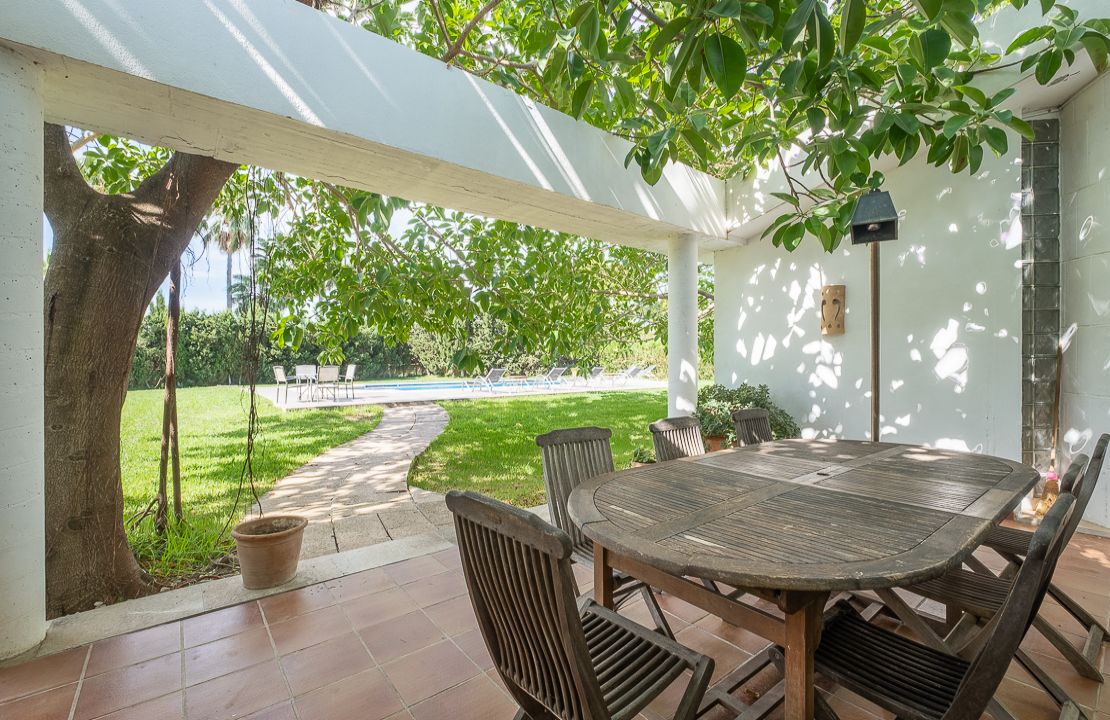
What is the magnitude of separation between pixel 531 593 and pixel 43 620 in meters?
Answer: 2.35

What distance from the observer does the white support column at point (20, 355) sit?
6.04 ft

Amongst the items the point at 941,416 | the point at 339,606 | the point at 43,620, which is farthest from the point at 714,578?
the point at 941,416

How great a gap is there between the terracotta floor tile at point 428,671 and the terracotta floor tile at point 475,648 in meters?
0.02

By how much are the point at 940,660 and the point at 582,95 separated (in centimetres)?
222

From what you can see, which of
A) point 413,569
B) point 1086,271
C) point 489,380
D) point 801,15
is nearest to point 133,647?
point 413,569

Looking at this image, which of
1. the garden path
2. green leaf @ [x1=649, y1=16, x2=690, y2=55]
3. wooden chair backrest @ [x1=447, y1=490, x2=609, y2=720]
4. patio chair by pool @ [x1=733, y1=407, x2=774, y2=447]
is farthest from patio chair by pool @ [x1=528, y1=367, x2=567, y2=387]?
wooden chair backrest @ [x1=447, y1=490, x2=609, y2=720]

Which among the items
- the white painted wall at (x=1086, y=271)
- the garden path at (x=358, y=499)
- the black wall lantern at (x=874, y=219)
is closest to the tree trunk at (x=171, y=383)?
the garden path at (x=358, y=499)

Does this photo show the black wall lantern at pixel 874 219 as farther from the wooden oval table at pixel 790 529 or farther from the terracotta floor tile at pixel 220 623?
the terracotta floor tile at pixel 220 623

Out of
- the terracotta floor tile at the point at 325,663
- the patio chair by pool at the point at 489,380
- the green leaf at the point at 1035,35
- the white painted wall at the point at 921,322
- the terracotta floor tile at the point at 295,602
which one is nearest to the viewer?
the terracotta floor tile at the point at 325,663

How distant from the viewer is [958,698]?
1.13m

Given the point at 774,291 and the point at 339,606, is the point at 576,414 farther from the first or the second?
the point at 339,606

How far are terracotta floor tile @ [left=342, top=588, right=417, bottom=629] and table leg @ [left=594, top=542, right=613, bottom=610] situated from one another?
1197 millimetres

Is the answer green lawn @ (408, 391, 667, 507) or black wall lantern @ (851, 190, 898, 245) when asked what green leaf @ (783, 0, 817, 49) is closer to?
black wall lantern @ (851, 190, 898, 245)

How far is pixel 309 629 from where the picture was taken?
2246 millimetres
